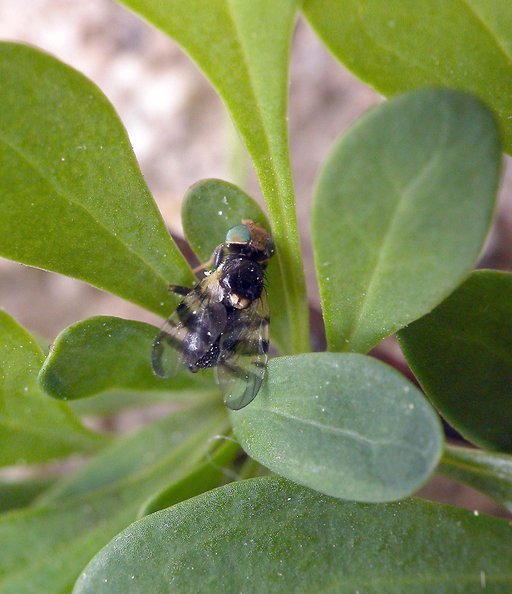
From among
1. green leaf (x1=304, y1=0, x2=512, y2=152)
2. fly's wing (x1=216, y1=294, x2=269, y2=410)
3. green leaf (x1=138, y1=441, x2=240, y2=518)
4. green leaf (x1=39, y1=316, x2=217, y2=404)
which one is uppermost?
green leaf (x1=304, y1=0, x2=512, y2=152)

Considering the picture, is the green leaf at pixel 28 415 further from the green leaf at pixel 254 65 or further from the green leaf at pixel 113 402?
the green leaf at pixel 254 65

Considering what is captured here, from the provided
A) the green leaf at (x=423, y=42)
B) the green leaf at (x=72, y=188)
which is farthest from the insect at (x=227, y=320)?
the green leaf at (x=423, y=42)

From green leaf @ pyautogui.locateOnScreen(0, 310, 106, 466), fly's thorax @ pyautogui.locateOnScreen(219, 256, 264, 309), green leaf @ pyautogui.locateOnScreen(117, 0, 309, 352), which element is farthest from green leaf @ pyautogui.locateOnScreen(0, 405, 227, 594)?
green leaf @ pyautogui.locateOnScreen(117, 0, 309, 352)

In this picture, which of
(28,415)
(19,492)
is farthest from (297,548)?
(19,492)

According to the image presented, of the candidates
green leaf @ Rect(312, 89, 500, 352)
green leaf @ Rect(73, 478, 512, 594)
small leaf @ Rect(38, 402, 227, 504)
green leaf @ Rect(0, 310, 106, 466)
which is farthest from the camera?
small leaf @ Rect(38, 402, 227, 504)

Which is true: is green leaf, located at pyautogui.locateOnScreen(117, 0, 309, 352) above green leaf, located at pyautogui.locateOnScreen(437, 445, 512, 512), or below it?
above

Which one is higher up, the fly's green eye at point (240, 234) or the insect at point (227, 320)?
the fly's green eye at point (240, 234)

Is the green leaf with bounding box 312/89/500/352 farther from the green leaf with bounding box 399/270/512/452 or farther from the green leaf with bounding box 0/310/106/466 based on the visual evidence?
the green leaf with bounding box 0/310/106/466
